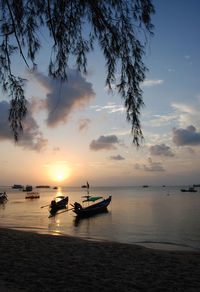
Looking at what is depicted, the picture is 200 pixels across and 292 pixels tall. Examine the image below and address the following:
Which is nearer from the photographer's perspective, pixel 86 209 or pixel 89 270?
pixel 89 270

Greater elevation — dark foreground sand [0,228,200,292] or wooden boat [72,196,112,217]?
dark foreground sand [0,228,200,292]

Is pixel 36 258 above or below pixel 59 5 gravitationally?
below

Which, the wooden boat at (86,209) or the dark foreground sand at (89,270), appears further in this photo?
the wooden boat at (86,209)

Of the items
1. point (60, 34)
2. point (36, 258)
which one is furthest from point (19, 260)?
point (60, 34)

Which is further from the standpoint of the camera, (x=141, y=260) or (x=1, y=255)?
(x=141, y=260)

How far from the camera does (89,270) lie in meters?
7.60

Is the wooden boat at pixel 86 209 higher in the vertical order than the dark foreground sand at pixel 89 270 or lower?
lower

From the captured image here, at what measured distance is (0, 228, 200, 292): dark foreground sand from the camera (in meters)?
6.12

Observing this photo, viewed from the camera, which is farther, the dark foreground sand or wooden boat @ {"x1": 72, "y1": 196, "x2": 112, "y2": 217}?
wooden boat @ {"x1": 72, "y1": 196, "x2": 112, "y2": 217}

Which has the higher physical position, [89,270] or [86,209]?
[89,270]

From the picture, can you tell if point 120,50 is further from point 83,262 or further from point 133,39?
point 83,262

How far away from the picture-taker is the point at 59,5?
4906 mm

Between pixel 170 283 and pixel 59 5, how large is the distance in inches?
328

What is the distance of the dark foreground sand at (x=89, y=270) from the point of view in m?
6.12
